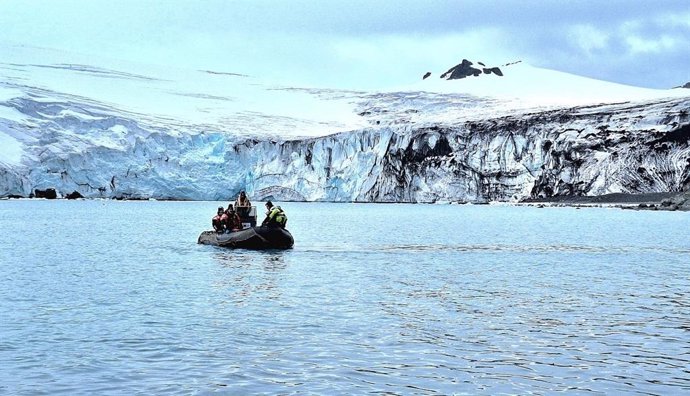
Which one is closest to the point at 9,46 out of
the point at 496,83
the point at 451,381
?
the point at 496,83

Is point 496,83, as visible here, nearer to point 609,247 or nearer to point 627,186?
point 627,186

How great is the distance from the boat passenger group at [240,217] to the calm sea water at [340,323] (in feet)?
4.09

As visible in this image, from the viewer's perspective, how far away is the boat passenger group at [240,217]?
2698cm

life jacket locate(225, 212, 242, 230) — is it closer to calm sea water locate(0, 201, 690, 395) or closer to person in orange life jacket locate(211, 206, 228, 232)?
person in orange life jacket locate(211, 206, 228, 232)

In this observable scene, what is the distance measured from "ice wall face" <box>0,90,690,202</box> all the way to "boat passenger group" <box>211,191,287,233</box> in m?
43.9

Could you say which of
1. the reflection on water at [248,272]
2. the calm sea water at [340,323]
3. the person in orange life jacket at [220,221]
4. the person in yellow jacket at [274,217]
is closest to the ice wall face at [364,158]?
the person in orange life jacket at [220,221]

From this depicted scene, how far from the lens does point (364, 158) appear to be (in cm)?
7688

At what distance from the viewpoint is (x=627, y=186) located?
70.8 metres

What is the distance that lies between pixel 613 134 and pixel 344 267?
187ft

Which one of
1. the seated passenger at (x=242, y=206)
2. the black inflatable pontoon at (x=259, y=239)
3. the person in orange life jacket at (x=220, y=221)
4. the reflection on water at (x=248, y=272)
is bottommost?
the reflection on water at (x=248, y=272)

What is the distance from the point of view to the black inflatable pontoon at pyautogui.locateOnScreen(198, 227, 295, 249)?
2692 cm

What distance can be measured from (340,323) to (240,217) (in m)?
15.8

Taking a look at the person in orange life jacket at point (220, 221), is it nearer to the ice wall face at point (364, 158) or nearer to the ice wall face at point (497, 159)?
the ice wall face at point (364, 158)

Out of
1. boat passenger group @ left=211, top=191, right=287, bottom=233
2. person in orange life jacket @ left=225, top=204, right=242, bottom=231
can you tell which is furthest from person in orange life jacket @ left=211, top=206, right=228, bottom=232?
person in orange life jacket @ left=225, top=204, right=242, bottom=231
